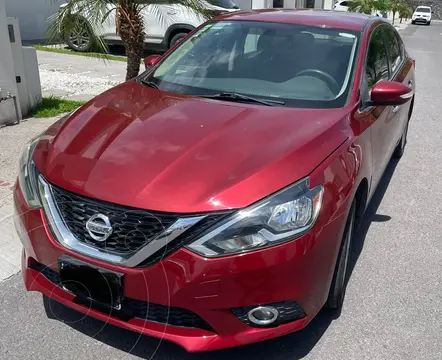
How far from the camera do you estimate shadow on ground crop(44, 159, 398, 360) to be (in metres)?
2.55

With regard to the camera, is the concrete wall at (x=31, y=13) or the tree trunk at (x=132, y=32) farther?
the concrete wall at (x=31, y=13)

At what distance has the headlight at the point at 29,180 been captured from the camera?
2.49m

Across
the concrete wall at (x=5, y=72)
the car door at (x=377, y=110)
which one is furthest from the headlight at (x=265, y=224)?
the concrete wall at (x=5, y=72)

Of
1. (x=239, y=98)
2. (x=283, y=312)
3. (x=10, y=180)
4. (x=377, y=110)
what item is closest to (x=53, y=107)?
(x=10, y=180)

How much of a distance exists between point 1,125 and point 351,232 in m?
4.85

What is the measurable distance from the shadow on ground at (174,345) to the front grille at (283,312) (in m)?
0.33

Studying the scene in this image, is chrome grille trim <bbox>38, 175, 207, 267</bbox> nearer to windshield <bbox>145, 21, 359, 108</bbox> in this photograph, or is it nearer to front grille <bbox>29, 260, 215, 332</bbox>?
front grille <bbox>29, 260, 215, 332</bbox>

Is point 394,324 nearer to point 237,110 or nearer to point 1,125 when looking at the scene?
point 237,110

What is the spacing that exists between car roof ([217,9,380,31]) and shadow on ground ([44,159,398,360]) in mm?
2195

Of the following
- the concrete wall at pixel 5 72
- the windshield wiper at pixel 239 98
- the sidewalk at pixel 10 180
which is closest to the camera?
the windshield wiper at pixel 239 98

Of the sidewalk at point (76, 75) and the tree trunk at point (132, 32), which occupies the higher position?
the tree trunk at point (132, 32)

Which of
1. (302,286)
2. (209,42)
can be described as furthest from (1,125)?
(302,286)

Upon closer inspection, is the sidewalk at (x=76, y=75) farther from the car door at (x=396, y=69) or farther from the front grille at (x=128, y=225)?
the front grille at (x=128, y=225)

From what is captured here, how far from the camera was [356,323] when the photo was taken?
9.37 ft
